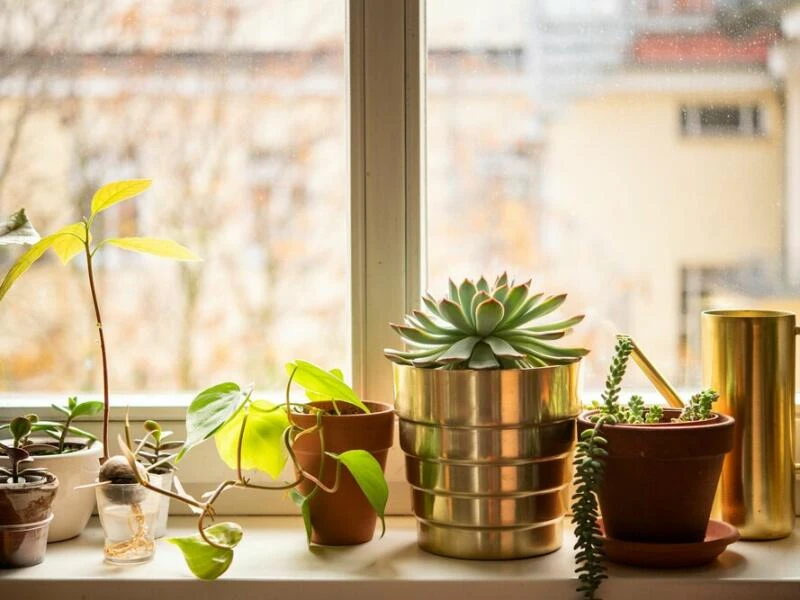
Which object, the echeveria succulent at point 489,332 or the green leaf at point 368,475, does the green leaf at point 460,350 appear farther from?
the green leaf at point 368,475

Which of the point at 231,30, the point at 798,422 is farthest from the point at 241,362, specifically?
the point at 798,422

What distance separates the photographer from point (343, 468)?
1266 mm

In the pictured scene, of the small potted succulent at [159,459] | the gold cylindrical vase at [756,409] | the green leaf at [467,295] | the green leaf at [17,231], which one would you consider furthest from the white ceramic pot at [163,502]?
the gold cylindrical vase at [756,409]

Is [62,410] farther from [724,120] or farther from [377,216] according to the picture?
[724,120]

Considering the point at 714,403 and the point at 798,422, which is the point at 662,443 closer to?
the point at 714,403

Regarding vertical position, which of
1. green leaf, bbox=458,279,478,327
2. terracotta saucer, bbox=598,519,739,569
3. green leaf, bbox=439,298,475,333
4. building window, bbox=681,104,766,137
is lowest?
terracotta saucer, bbox=598,519,739,569

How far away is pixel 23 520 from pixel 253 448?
0.27m

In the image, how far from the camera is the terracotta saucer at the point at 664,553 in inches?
46.2

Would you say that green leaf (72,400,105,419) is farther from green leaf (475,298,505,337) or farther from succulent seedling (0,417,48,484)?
green leaf (475,298,505,337)

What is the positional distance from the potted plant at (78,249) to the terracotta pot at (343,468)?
0.27 metres

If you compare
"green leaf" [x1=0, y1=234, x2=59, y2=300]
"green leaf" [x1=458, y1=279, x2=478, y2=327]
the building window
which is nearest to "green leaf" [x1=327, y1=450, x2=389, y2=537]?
"green leaf" [x1=458, y1=279, x2=478, y2=327]

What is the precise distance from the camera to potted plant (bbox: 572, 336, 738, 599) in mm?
1156

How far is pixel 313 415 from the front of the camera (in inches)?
49.9

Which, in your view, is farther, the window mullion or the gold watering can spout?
the window mullion
